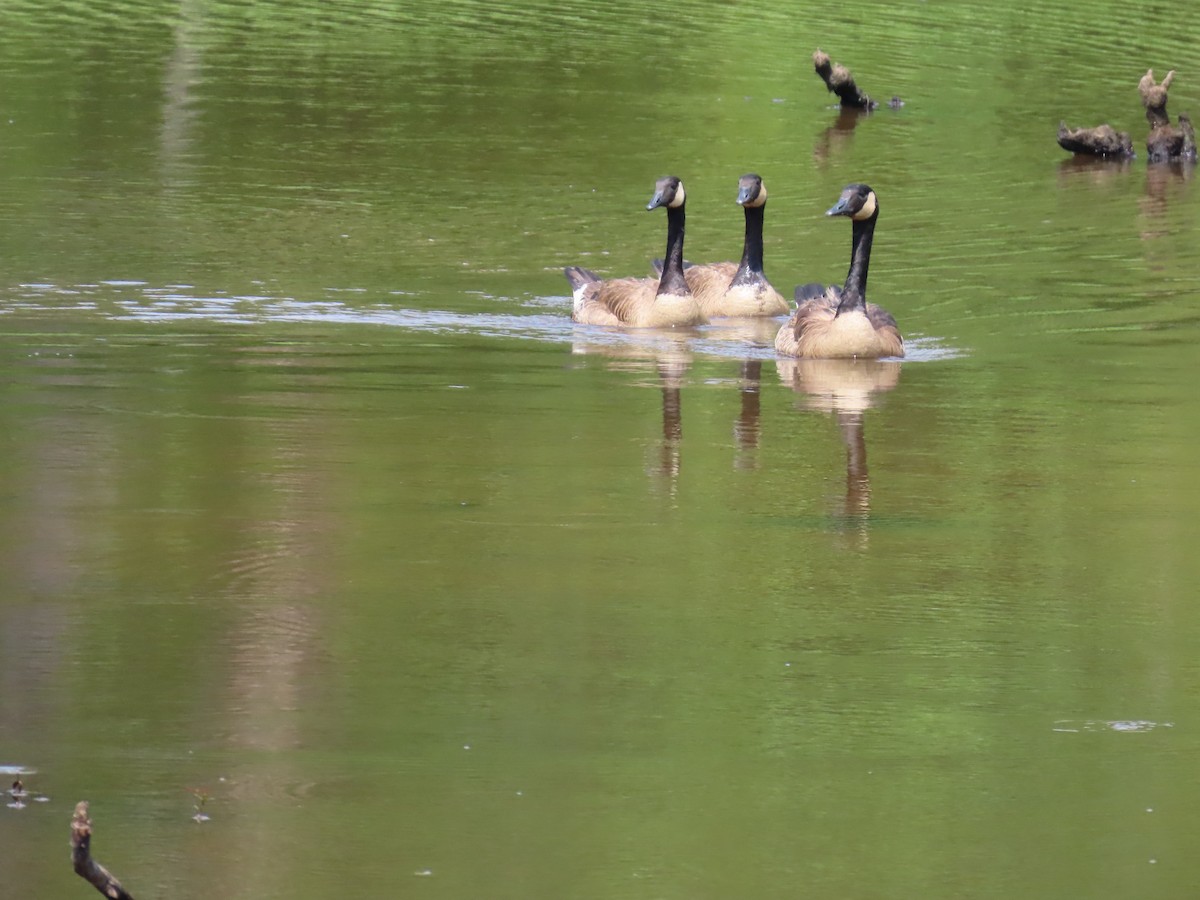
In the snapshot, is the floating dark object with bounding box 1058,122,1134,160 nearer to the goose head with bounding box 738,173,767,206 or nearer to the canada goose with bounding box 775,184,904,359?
the goose head with bounding box 738,173,767,206

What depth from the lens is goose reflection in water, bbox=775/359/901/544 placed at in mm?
11406

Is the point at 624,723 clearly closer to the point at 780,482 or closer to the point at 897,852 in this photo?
the point at 897,852

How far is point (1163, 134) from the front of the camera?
28328 millimetres

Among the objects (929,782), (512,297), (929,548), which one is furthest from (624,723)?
(512,297)

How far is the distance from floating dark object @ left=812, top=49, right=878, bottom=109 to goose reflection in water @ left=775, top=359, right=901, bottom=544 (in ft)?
56.3

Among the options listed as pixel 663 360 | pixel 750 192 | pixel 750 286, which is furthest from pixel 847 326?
pixel 750 192

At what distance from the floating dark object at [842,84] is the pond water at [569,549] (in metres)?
7.47

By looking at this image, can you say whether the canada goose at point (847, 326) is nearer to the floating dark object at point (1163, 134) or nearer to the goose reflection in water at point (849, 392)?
the goose reflection in water at point (849, 392)

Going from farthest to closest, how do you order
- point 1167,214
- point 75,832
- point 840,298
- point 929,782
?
point 1167,214, point 840,298, point 929,782, point 75,832

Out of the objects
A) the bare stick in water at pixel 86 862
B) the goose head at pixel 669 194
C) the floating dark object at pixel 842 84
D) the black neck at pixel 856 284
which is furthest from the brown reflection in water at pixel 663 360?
the floating dark object at pixel 842 84

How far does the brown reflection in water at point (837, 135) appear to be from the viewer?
28922mm

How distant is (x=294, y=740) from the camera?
23.5 ft

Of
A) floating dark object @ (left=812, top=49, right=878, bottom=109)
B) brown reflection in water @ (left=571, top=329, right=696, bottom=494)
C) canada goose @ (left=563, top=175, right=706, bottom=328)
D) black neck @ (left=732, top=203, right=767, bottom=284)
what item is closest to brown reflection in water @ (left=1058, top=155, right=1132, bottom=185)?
floating dark object @ (left=812, top=49, right=878, bottom=109)

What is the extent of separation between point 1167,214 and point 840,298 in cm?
881
